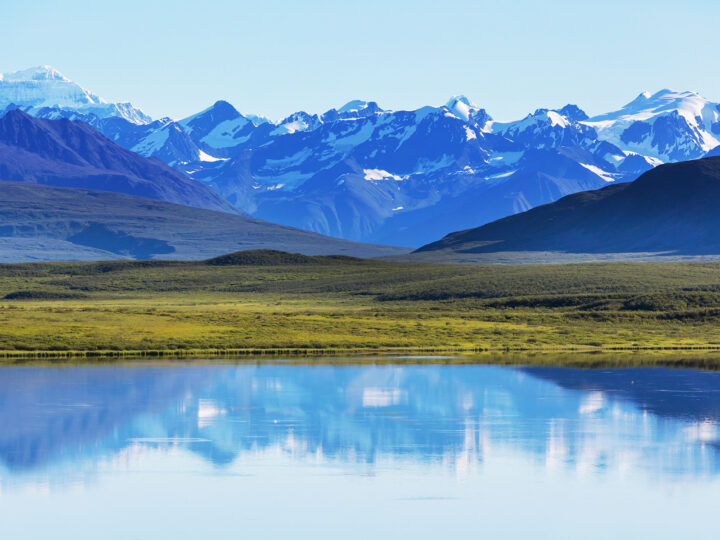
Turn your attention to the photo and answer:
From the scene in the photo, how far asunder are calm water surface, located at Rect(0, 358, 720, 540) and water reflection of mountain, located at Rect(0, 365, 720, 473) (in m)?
0.18

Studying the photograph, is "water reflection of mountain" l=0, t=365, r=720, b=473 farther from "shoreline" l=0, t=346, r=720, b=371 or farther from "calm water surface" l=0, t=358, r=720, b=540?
"shoreline" l=0, t=346, r=720, b=371

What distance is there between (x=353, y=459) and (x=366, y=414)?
12766 mm

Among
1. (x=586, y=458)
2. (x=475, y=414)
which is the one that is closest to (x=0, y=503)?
(x=586, y=458)

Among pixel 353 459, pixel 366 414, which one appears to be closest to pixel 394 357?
pixel 366 414

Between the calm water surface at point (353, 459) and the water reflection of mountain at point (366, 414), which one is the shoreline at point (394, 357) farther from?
the calm water surface at point (353, 459)

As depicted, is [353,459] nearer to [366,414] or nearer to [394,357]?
[366,414]

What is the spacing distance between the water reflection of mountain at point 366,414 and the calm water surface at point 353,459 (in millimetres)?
179

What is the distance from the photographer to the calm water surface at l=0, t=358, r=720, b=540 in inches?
1441

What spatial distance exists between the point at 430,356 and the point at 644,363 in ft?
58.0

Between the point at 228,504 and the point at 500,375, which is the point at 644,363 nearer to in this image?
the point at 500,375

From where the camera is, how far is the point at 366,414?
194 ft

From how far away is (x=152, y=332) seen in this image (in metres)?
108

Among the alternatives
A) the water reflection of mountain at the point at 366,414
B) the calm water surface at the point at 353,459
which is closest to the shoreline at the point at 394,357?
the water reflection of mountain at the point at 366,414

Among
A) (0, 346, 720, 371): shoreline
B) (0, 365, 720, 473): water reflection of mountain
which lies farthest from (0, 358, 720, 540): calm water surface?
(0, 346, 720, 371): shoreline
